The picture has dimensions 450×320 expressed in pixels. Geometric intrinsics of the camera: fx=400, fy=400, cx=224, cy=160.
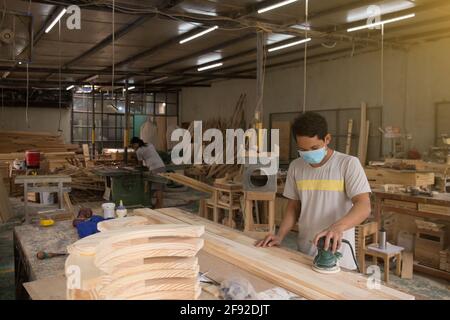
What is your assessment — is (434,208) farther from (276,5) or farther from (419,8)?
(276,5)

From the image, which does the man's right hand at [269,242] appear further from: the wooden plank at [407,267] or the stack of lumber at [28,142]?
the stack of lumber at [28,142]

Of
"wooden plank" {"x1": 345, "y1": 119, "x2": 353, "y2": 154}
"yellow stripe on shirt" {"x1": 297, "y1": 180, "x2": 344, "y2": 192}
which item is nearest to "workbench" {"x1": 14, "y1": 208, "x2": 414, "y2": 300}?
"yellow stripe on shirt" {"x1": 297, "y1": 180, "x2": 344, "y2": 192}

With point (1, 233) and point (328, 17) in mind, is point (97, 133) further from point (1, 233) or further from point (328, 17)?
point (328, 17)

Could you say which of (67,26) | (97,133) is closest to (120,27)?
(67,26)

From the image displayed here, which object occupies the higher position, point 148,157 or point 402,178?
point 148,157

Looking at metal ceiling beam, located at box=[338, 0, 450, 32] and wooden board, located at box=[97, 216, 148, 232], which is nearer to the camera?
wooden board, located at box=[97, 216, 148, 232]

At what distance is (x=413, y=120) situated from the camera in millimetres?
7695

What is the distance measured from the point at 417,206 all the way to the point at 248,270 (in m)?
3.07

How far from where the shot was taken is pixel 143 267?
4.56 feet

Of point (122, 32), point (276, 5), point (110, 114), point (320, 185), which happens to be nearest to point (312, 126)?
point (320, 185)

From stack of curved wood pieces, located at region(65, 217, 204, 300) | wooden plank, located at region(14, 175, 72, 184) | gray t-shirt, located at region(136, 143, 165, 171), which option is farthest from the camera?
gray t-shirt, located at region(136, 143, 165, 171)

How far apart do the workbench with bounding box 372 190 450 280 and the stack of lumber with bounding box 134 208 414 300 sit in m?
2.61

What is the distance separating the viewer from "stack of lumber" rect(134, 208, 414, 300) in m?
1.49

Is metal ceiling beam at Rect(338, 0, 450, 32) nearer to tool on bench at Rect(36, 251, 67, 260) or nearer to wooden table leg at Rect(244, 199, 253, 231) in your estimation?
wooden table leg at Rect(244, 199, 253, 231)
